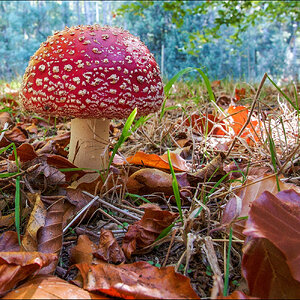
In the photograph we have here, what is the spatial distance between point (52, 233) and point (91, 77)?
762 mm

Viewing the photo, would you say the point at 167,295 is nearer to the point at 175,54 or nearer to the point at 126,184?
the point at 126,184

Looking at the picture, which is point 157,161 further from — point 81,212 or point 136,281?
point 136,281

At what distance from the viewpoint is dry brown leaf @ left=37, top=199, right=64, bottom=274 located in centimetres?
103

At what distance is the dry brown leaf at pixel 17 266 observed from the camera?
31.8 inches

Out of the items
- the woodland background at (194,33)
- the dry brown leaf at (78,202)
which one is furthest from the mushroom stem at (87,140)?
the woodland background at (194,33)

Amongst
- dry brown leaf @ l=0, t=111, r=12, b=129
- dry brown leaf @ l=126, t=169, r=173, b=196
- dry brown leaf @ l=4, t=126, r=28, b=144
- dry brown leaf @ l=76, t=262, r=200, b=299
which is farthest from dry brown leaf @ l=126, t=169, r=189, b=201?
dry brown leaf @ l=0, t=111, r=12, b=129

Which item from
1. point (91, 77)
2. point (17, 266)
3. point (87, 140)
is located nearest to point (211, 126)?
point (87, 140)

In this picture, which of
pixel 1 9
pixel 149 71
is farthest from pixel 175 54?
pixel 1 9

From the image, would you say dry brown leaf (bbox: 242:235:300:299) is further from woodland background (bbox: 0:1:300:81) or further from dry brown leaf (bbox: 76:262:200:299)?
woodland background (bbox: 0:1:300:81)

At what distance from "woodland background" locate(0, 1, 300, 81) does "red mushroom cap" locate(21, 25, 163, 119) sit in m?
4.99

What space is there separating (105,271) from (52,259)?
0.60ft

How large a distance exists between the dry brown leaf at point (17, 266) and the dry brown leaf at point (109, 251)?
17 centimetres

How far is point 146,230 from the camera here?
3.59 ft

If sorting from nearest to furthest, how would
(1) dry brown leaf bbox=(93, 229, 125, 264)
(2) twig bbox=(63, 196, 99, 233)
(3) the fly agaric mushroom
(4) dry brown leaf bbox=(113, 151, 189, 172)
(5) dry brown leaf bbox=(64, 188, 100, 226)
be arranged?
1. (1) dry brown leaf bbox=(93, 229, 125, 264)
2. (2) twig bbox=(63, 196, 99, 233)
3. (5) dry brown leaf bbox=(64, 188, 100, 226)
4. (3) the fly agaric mushroom
5. (4) dry brown leaf bbox=(113, 151, 189, 172)
